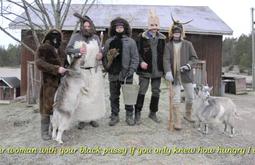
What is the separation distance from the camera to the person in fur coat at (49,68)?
6684 mm

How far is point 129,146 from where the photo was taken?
22.1ft

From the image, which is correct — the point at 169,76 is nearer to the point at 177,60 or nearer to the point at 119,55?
the point at 177,60

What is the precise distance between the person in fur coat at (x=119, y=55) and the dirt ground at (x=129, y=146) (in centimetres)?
94

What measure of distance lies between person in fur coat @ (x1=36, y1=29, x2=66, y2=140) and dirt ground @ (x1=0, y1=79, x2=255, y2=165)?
501 mm

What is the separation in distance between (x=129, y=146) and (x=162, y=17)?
524 inches

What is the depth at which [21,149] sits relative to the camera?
688cm

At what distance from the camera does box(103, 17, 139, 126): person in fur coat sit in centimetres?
736

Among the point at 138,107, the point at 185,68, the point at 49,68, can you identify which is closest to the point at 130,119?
the point at 138,107

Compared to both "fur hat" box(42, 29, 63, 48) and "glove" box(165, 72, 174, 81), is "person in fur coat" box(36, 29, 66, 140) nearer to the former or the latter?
"fur hat" box(42, 29, 63, 48)

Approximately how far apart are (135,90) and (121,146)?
1117mm

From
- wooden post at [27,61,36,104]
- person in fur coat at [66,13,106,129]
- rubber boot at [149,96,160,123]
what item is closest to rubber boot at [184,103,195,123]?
rubber boot at [149,96,160,123]

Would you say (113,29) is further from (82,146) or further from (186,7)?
(186,7)

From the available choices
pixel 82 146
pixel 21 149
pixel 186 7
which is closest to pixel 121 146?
pixel 82 146

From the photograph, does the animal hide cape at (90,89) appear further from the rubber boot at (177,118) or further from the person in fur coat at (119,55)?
the rubber boot at (177,118)
